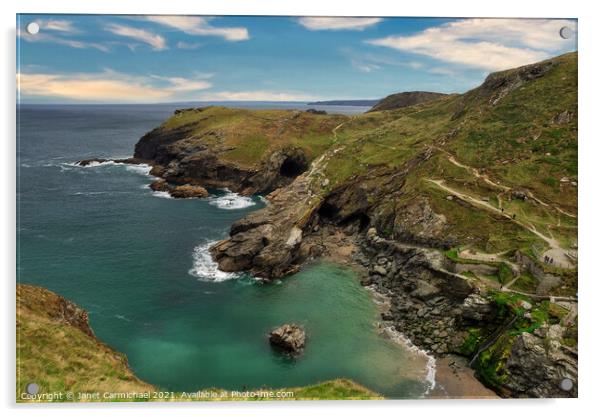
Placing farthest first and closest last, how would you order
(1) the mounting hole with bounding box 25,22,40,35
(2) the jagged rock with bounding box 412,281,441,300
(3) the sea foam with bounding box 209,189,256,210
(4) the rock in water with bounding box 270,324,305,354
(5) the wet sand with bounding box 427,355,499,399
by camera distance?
(3) the sea foam with bounding box 209,189,256,210 < (2) the jagged rock with bounding box 412,281,441,300 < (4) the rock in water with bounding box 270,324,305,354 < (5) the wet sand with bounding box 427,355,499,399 < (1) the mounting hole with bounding box 25,22,40,35

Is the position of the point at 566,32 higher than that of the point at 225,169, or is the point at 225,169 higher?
the point at 566,32

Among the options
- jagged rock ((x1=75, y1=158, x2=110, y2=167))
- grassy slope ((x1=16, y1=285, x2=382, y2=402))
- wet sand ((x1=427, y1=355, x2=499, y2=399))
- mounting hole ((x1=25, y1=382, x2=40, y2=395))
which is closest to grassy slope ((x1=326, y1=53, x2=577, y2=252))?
wet sand ((x1=427, y1=355, x2=499, y2=399))

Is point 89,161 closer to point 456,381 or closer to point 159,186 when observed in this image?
point 159,186

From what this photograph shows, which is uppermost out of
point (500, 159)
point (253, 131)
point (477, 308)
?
point (253, 131)

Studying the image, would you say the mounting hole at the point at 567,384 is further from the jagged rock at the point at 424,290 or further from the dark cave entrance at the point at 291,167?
the dark cave entrance at the point at 291,167

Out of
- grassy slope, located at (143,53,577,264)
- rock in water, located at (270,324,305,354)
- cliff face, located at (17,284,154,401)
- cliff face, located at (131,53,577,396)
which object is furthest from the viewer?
grassy slope, located at (143,53,577,264)

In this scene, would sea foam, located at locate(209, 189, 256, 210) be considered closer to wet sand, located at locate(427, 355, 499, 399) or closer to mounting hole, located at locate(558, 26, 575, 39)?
wet sand, located at locate(427, 355, 499, 399)

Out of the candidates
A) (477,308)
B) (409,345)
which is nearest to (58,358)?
(409,345)

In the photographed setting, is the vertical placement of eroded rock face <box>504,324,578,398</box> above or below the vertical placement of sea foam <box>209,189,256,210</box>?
below
